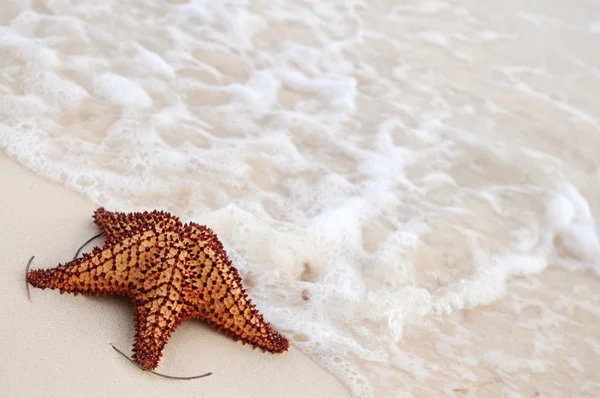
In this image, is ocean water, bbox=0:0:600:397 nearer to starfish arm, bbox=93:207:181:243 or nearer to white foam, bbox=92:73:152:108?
white foam, bbox=92:73:152:108

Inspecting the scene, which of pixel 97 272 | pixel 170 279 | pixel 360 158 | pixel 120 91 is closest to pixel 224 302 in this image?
pixel 170 279

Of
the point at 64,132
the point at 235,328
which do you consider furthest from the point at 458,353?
the point at 64,132

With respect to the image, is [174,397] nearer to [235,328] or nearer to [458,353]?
[235,328]

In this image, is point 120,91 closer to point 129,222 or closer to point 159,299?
point 129,222

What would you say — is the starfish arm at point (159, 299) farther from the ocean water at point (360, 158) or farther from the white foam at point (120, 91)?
the white foam at point (120, 91)

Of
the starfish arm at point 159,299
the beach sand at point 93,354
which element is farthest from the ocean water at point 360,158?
the starfish arm at point 159,299

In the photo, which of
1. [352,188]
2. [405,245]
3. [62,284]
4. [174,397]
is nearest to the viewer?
[174,397]

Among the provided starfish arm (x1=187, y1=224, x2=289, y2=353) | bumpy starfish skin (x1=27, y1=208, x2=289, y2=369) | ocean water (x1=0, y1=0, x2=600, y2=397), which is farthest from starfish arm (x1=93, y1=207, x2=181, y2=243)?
ocean water (x1=0, y1=0, x2=600, y2=397)

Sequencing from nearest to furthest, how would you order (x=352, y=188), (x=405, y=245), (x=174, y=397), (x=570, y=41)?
(x=174, y=397), (x=405, y=245), (x=352, y=188), (x=570, y=41)

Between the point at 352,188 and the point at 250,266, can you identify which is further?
the point at 352,188
